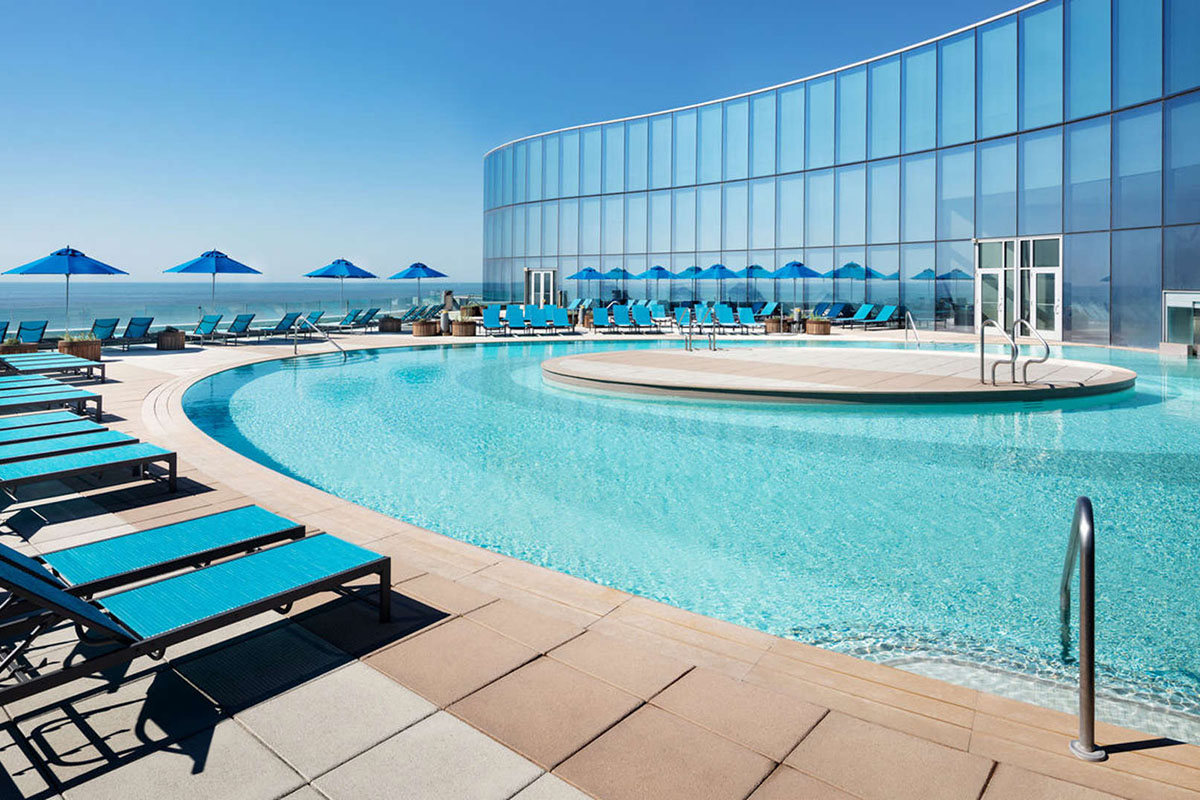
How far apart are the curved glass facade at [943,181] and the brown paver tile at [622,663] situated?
20592mm

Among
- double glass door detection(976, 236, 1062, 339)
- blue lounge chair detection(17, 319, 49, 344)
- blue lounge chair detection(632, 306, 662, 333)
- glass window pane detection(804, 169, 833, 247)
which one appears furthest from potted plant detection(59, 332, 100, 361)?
glass window pane detection(804, 169, 833, 247)

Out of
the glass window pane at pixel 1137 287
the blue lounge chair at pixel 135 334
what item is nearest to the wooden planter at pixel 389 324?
the blue lounge chair at pixel 135 334

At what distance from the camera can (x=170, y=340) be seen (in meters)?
18.2

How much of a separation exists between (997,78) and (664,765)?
85.7ft

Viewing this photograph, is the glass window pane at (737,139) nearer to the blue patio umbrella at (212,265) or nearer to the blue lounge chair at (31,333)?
the blue patio umbrella at (212,265)

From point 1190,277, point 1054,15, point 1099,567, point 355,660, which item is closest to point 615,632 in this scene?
point 355,660

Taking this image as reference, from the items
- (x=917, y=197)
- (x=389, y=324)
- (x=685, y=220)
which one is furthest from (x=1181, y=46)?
(x=389, y=324)

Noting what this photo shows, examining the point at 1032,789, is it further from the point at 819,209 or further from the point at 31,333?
the point at 819,209

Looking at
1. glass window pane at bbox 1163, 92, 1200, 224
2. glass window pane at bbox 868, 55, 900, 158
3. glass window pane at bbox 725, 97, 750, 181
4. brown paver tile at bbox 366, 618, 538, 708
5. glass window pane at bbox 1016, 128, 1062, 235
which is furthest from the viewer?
glass window pane at bbox 725, 97, 750, 181

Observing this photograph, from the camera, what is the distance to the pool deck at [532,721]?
2.23m

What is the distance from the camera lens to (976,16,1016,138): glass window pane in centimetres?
2272

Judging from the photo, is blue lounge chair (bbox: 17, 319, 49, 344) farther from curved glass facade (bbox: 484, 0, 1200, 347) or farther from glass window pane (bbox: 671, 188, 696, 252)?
glass window pane (bbox: 671, 188, 696, 252)

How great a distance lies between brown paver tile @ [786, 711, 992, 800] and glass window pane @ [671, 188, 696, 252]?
107 feet

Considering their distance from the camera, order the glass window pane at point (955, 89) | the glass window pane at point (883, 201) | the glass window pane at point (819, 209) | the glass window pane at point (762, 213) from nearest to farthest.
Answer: the glass window pane at point (955, 89) → the glass window pane at point (883, 201) → the glass window pane at point (819, 209) → the glass window pane at point (762, 213)
